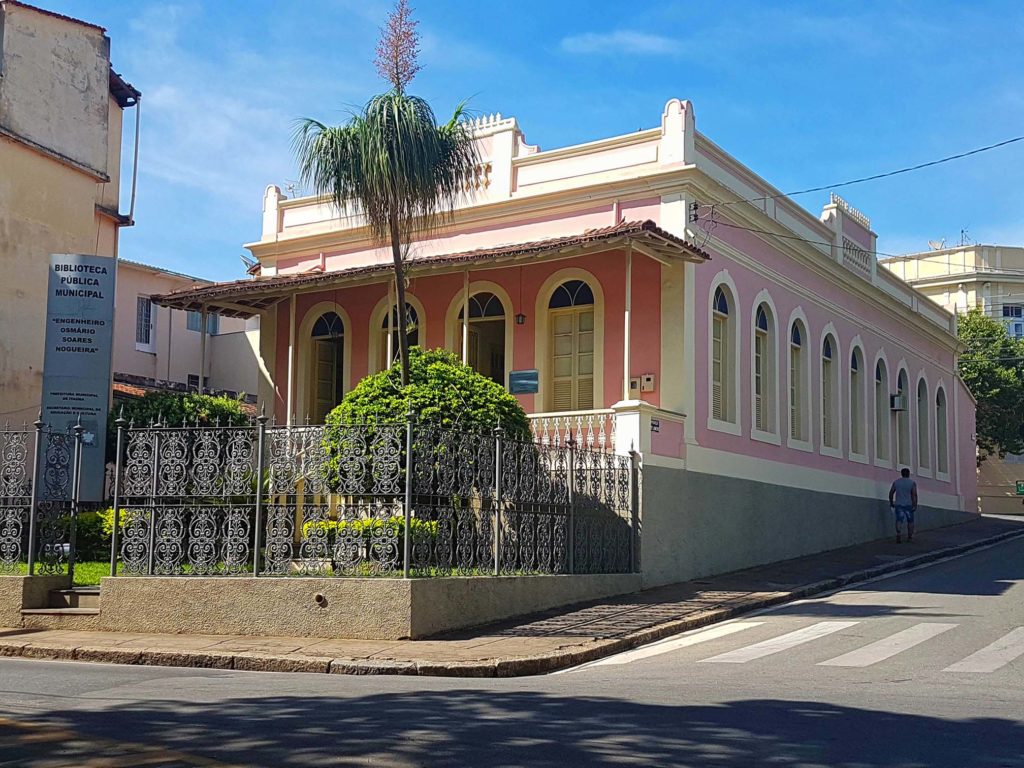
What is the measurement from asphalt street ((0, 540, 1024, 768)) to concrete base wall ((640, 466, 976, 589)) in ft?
15.5

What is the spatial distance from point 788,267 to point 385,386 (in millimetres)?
10923

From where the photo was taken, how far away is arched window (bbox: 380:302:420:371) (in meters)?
20.5

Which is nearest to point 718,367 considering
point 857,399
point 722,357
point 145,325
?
point 722,357

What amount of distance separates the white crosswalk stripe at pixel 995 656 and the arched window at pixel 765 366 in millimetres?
9728

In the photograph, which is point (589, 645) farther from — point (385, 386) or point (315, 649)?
point (385, 386)

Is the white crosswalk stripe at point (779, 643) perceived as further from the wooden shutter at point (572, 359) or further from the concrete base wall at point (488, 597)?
the wooden shutter at point (572, 359)

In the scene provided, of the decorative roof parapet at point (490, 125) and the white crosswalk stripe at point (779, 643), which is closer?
the white crosswalk stripe at point (779, 643)

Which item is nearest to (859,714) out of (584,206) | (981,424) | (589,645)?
(589,645)

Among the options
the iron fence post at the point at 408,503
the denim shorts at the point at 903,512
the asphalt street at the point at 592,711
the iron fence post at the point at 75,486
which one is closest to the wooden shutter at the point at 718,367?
the denim shorts at the point at 903,512

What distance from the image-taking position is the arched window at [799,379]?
23672 millimetres

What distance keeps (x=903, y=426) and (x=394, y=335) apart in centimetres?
1472

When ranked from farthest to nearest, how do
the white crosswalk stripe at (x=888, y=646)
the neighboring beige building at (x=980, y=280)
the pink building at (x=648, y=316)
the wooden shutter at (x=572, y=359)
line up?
the neighboring beige building at (x=980, y=280) → the wooden shutter at (x=572, y=359) → the pink building at (x=648, y=316) → the white crosswalk stripe at (x=888, y=646)

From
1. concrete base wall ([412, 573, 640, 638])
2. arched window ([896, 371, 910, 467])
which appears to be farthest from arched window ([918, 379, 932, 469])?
concrete base wall ([412, 573, 640, 638])

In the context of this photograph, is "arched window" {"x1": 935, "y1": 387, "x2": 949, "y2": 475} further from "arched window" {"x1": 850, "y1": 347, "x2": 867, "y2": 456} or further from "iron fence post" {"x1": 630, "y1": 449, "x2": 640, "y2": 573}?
"iron fence post" {"x1": 630, "y1": 449, "x2": 640, "y2": 573}
